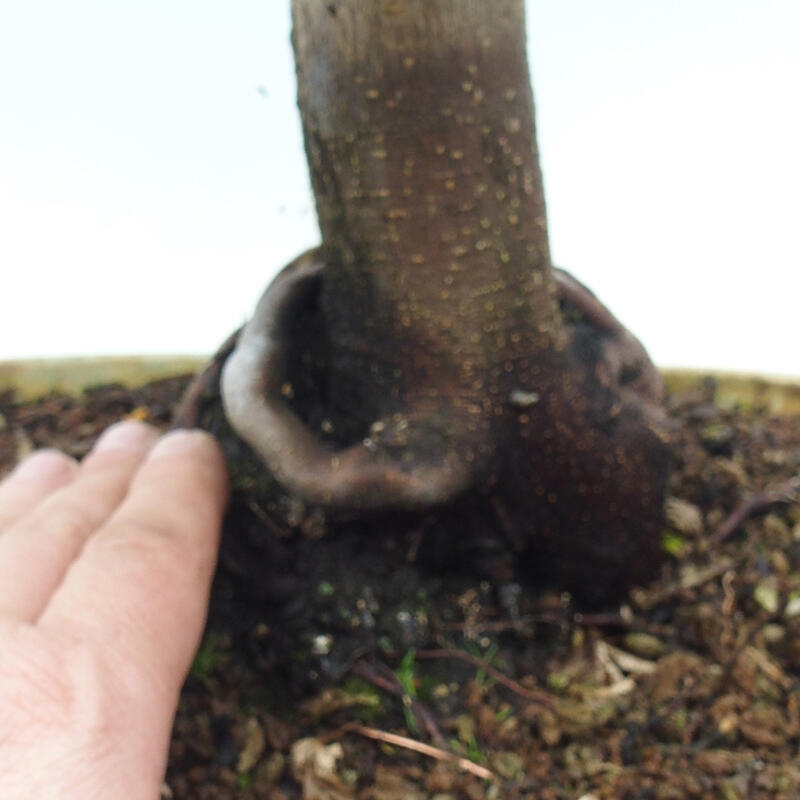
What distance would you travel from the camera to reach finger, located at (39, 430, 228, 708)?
79cm

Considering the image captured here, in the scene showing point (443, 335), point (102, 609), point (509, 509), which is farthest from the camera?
point (509, 509)

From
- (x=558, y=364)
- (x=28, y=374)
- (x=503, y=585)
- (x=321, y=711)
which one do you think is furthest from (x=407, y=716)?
(x=28, y=374)

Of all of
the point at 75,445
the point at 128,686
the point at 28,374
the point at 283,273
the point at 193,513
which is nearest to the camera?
the point at 128,686

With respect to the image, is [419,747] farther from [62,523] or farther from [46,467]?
[46,467]

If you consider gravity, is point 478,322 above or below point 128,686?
above

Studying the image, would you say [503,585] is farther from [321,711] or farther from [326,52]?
[326,52]

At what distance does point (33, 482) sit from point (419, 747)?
0.65m

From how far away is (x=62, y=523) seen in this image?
3.31 feet

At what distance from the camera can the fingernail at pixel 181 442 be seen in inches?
42.8

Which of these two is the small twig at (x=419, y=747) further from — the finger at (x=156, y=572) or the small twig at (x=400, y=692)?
the finger at (x=156, y=572)

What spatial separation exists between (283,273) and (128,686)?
0.57m

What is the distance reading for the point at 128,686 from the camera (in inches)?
29.6

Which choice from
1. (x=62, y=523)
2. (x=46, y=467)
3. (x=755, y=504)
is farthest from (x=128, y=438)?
(x=755, y=504)

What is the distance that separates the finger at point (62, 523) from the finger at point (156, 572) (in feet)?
0.13
